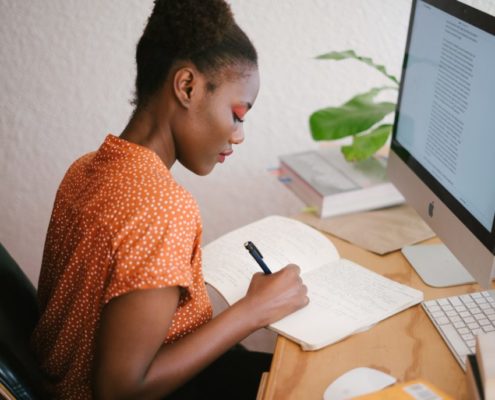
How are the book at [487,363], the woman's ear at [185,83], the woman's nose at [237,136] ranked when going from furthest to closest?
the woman's nose at [237,136] < the woman's ear at [185,83] < the book at [487,363]

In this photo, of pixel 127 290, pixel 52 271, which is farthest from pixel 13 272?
pixel 127 290

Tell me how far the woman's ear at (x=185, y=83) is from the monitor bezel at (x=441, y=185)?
0.42 m

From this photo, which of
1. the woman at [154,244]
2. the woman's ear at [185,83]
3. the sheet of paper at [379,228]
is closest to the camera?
the woman at [154,244]

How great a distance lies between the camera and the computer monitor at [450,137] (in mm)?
879

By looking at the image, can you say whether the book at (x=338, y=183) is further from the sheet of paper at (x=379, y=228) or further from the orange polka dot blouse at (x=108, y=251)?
the orange polka dot blouse at (x=108, y=251)

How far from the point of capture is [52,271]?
0.94m

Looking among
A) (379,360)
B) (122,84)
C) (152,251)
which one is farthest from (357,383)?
(122,84)

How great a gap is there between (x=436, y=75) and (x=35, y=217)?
4.20 ft

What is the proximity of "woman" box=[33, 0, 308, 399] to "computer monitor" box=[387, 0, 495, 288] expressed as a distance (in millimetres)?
279

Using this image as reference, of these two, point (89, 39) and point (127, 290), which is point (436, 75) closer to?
point (127, 290)

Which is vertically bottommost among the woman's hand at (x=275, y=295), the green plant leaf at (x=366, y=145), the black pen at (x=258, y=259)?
the woman's hand at (x=275, y=295)

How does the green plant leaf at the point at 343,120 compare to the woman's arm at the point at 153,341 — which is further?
the green plant leaf at the point at 343,120

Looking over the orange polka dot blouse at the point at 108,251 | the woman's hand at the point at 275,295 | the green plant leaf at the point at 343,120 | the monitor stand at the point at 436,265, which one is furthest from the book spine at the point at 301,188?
the orange polka dot blouse at the point at 108,251

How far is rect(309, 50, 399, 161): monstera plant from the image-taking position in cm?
130
